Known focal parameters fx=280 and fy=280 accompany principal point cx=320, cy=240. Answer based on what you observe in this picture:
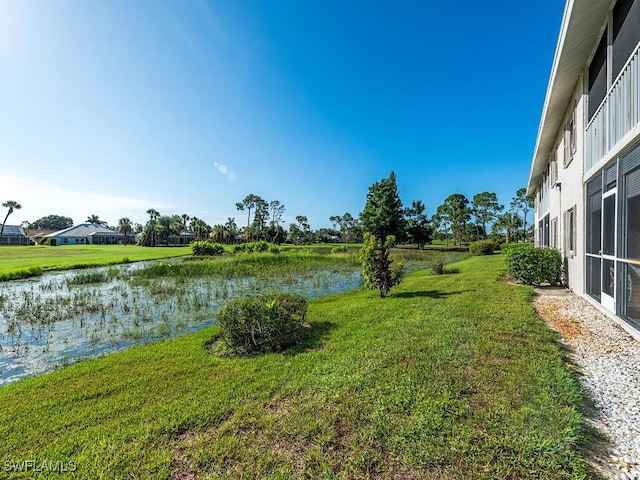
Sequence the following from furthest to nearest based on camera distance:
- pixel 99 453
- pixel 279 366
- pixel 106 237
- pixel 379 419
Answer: pixel 106 237 < pixel 279 366 < pixel 379 419 < pixel 99 453

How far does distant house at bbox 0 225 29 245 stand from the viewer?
59469 mm

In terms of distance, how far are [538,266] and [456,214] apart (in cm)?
4328

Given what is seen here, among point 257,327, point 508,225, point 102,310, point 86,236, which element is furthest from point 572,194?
point 86,236

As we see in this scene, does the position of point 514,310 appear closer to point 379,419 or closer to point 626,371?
point 626,371

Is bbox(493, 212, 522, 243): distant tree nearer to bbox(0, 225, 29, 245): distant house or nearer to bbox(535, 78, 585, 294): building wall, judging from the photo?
bbox(535, 78, 585, 294): building wall

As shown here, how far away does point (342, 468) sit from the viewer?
89.2 inches

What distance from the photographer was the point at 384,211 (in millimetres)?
A: 41219

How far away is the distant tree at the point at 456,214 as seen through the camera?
163 ft

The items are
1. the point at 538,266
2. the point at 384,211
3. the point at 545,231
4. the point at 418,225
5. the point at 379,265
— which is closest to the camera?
the point at 379,265

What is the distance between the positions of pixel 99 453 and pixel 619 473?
435cm

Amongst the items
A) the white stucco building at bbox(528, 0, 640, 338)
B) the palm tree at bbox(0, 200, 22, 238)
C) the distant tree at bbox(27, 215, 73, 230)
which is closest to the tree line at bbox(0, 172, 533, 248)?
the palm tree at bbox(0, 200, 22, 238)

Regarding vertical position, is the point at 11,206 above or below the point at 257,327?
above

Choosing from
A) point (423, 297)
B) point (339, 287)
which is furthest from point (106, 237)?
point (423, 297)

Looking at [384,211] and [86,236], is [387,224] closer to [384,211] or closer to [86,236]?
[384,211]
